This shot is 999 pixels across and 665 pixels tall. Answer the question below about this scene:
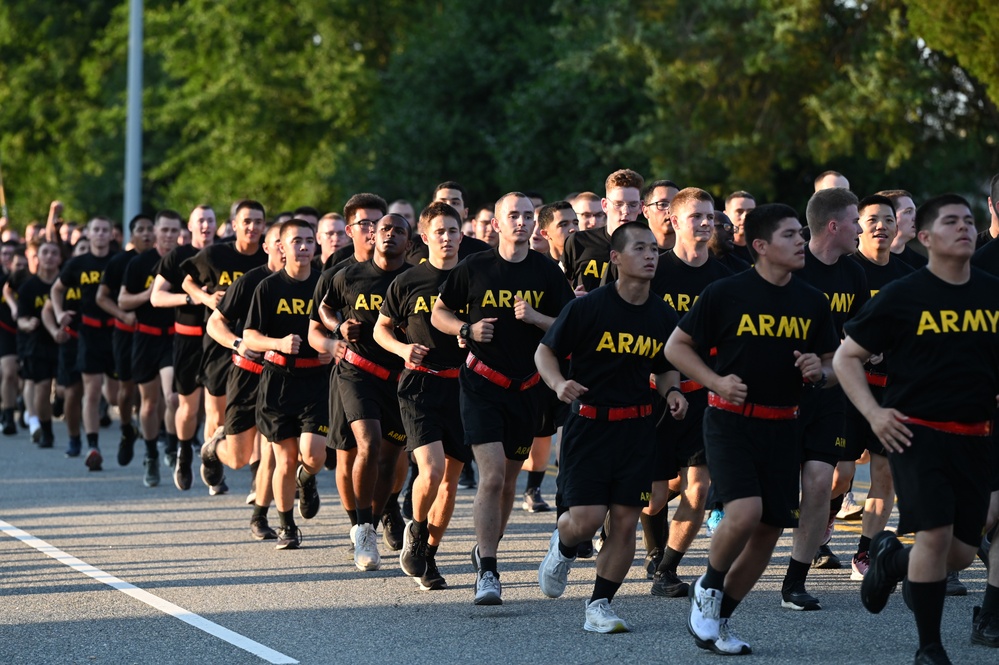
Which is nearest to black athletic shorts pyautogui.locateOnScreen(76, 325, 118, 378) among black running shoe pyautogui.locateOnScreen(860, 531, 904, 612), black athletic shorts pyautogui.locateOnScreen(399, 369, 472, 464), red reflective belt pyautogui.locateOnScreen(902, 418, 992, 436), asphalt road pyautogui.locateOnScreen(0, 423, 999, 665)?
asphalt road pyautogui.locateOnScreen(0, 423, 999, 665)

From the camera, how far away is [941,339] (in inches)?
267

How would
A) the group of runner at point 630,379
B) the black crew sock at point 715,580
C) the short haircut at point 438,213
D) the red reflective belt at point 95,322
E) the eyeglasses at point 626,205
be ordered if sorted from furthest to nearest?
1. the red reflective belt at point 95,322
2. the eyeglasses at point 626,205
3. the short haircut at point 438,213
4. the black crew sock at point 715,580
5. the group of runner at point 630,379

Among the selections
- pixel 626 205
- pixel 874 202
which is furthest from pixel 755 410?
pixel 626 205

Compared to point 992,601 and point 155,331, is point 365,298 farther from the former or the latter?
point 155,331

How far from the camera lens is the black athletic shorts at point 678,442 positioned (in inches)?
363

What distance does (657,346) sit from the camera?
808 centimetres

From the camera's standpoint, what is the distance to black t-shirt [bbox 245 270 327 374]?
10984mm

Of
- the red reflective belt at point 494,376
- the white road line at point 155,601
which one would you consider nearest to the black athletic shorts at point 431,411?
the red reflective belt at point 494,376

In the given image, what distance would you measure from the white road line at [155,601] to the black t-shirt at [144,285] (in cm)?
334

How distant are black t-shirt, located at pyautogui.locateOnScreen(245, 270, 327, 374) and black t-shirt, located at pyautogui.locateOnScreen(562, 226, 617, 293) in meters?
1.76

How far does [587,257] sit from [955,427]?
4.55 m

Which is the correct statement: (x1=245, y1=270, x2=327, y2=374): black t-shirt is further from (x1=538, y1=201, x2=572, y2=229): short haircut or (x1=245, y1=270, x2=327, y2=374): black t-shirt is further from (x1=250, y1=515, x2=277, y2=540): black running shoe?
(x1=538, y1=201, x2=572, y2=229): short haircut

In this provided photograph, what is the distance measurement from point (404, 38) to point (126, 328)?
80.4 ft

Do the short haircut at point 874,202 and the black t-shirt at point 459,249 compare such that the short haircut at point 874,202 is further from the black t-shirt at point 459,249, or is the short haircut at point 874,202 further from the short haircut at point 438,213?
the short haircut at point 438,213
